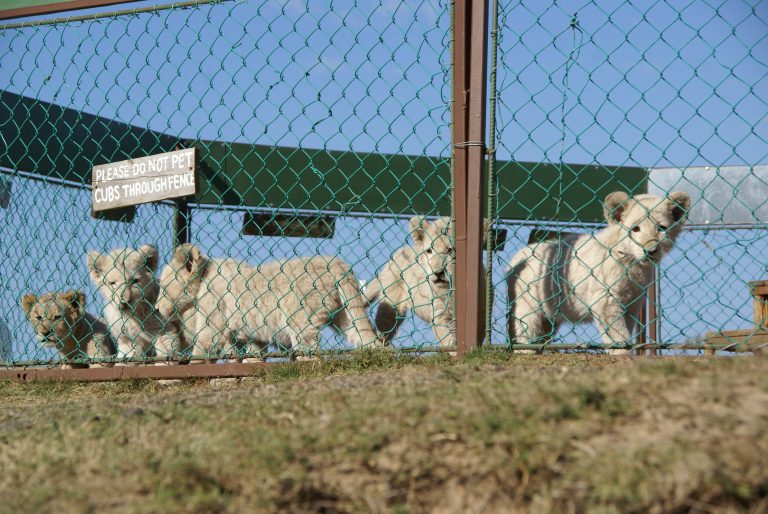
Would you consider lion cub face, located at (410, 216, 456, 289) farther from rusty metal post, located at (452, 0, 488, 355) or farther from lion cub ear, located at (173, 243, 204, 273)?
lion cub ear, located at (173, 243, 204, 273)

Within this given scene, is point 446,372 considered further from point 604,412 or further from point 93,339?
point 93,339

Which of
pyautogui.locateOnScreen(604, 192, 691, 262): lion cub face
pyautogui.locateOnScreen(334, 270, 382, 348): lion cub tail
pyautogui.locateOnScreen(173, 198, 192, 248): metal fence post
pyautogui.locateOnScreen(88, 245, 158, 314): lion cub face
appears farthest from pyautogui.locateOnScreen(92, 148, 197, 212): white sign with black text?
pyautogui.locateOnScreen(604, 192, 691, 262): lion cub face

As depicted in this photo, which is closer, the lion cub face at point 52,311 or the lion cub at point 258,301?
the lion cub face at point 52,311

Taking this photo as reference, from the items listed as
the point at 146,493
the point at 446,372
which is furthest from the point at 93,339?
the point at 146,493

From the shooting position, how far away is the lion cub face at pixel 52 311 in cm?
706

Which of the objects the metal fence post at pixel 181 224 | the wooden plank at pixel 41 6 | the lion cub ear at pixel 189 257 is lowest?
the lion cub ear at pixel 189 257

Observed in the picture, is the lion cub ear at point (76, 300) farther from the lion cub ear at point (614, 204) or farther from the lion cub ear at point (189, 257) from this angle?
the lion cub ear at point (614, 204)

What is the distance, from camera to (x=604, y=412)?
239cm

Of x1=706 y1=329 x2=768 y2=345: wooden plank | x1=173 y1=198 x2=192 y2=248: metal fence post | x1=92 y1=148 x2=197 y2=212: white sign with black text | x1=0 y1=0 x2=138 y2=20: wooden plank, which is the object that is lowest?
x1=706 y1=329 x2=768 y2=345: wooden plank

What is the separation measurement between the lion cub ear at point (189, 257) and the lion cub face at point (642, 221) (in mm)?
3663

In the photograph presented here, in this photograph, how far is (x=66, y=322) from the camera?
23.7 feet

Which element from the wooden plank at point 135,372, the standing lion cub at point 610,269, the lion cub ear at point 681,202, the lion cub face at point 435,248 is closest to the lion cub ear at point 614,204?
the standing lion cub at point 610,269

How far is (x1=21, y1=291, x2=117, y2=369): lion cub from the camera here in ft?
23.0

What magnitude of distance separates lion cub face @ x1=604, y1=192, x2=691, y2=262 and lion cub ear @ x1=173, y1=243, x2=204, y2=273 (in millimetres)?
3663
